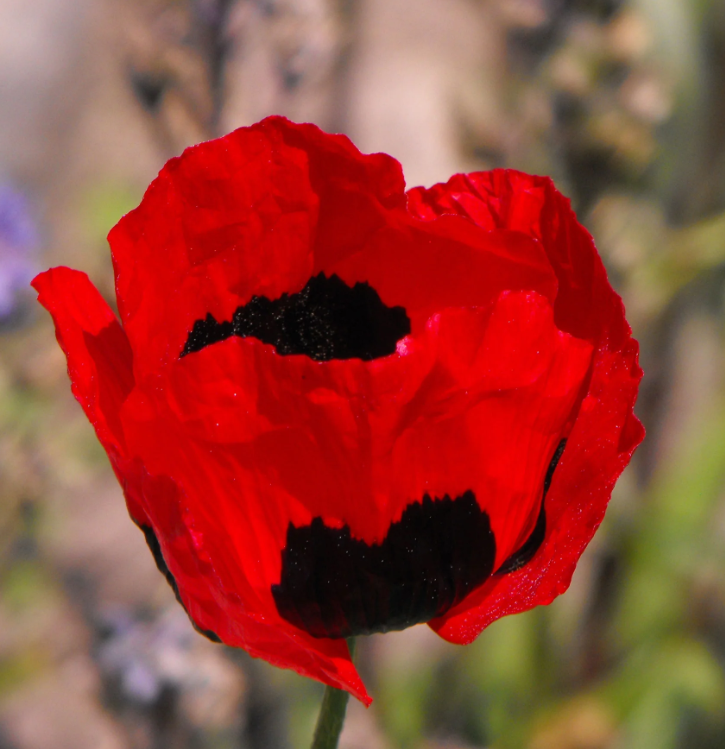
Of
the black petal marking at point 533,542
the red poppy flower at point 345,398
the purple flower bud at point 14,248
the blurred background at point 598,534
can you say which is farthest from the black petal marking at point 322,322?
the purple flower bud at point 14,248

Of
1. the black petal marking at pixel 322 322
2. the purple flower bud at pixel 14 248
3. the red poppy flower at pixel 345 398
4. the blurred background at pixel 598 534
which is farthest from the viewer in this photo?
the purple flower bud at pixel 14 248

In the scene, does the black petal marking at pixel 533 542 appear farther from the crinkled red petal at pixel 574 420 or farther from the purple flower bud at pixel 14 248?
the purple flower bud at pixel 14 248

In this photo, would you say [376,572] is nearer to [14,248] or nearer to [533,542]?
[533,542]

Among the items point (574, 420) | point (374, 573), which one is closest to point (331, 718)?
point (374, 573)

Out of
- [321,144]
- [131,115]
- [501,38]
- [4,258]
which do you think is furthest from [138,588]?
[501,38]

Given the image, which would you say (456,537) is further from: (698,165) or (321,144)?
(698,165)

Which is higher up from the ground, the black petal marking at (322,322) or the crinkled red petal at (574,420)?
the black petal marking at (322,322)
